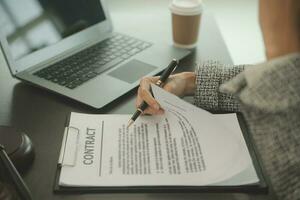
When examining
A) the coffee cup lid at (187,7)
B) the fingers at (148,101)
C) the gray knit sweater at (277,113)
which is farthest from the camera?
the coffee cup lid at (187,7)

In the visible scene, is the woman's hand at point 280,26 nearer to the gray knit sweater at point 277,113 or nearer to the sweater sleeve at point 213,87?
the gray knit sweater at point 277,113

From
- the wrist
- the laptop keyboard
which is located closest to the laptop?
the laptop keyboard

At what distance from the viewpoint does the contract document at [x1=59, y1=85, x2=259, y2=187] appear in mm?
679

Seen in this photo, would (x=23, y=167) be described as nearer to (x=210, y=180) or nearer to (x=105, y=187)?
(x=105, y=187)

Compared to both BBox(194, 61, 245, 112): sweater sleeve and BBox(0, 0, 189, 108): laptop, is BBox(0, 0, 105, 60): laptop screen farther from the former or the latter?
BBox(194, 61, 245, 112): sweater sleeve

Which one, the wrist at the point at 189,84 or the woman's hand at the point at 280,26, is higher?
the woman's hand at the point at 280,26

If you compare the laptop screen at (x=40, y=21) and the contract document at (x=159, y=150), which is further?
the laptop screen at (x=40, y=21)

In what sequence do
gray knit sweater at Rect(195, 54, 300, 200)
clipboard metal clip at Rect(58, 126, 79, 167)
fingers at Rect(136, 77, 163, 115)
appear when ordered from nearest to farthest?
1. gray knit sweater at Rect(195, 54, 300, 200)
2. clipboard metal clip at Rect(58, 126, 79, 167)
3. fingers at Rect(136, 77, 163, 115)

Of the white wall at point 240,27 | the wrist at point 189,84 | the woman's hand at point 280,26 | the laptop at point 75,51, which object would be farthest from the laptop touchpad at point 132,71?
the white wall at point 240,27

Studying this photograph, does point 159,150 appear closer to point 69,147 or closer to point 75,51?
point 69,147

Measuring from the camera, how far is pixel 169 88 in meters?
0.91

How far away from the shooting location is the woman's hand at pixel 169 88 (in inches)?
32.9

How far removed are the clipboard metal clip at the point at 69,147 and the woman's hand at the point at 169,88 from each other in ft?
0.46

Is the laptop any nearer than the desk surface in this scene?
No
